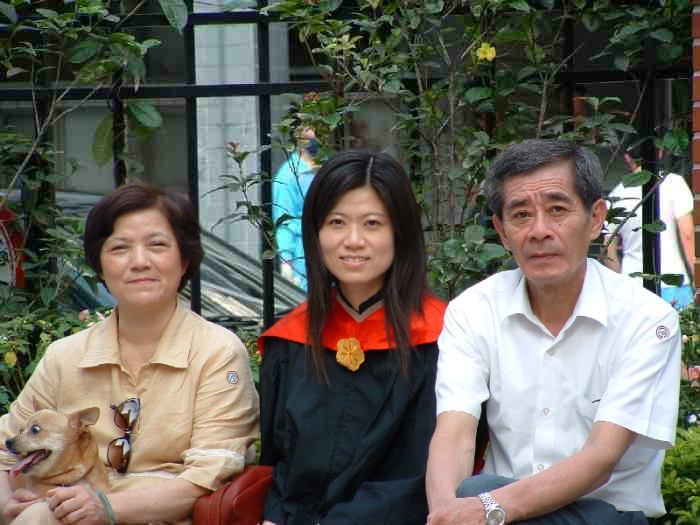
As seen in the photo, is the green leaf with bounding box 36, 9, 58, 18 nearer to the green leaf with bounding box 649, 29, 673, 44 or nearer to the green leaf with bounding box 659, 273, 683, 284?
the green leaf with bounding box 649, 29, 673, 44

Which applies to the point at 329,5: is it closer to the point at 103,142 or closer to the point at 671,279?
the point at 103,142

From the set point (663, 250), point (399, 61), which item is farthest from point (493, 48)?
point (663, 250)

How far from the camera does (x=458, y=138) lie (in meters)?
4.44

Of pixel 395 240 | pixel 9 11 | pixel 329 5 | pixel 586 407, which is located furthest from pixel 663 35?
pixel 9 11

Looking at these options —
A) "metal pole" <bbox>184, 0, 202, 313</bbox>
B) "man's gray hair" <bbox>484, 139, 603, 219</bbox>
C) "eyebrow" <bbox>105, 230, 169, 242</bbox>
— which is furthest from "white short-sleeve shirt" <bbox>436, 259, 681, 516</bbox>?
"metal pole" <bbox>184, 0, 202, 313</bbox>

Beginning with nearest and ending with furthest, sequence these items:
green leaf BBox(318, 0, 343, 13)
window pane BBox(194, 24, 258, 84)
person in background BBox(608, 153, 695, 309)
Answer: green leaf BBox(318, 0, 343, 13) → person in background BBox(608, 153, 695, 309) → window pane BBox(194, 24, 258, 84)

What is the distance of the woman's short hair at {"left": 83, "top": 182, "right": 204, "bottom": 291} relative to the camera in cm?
344

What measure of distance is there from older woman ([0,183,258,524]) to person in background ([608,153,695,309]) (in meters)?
1.75

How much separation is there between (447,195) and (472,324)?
1.42 m

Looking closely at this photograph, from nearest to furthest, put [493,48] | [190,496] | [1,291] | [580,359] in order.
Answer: [580,359] < [190,496] < [493,48] < [1,291]

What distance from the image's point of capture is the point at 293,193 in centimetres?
469

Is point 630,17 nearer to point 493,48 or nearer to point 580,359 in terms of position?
point 493,48

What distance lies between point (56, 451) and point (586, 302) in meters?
1.53

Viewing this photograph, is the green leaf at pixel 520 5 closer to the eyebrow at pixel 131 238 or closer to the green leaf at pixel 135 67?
the green leaf at pixel 135 67
